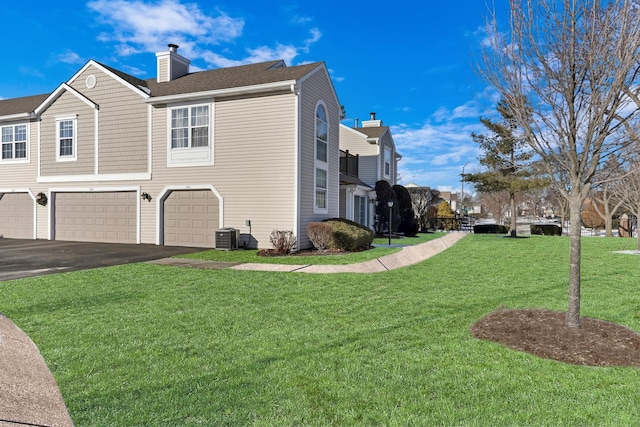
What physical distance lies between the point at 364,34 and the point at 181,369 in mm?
15183

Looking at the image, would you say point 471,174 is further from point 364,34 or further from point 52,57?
point 52,57

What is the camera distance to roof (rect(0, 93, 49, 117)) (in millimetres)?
18061

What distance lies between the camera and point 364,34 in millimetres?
15461

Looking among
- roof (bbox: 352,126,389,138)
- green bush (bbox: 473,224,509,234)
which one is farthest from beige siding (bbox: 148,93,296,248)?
green bush (bbox: 473,224,509,234)

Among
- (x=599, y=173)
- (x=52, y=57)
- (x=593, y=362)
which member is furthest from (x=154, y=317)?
(x=52, y=57)

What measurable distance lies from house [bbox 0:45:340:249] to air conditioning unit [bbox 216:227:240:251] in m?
0.40

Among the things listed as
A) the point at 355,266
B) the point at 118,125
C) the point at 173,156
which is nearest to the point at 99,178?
the point at 118,125

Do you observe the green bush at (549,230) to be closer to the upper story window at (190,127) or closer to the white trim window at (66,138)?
the upper story window at (190,127)

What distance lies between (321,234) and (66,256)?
8177 mm

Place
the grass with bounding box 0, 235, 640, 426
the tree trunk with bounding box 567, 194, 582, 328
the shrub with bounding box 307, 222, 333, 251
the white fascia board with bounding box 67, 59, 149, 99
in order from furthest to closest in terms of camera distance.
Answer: the white fascia board with bounding box 67, 59, 149, 99
the shrub with bounding box 307, 222, 333, 251
the tree trunk with bounding box 567, 194, 582, 328
the grass with bounding box 0, 235, 640, 426

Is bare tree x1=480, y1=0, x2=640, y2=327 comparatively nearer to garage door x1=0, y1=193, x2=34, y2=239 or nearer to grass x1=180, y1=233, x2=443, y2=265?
grass x1=180, y1=233, x2=443, y2=265

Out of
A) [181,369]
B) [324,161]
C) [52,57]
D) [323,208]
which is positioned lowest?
[181,369]

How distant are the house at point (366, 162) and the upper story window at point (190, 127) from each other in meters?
9.11

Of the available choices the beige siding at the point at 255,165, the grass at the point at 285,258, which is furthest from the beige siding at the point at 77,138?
the grass at the point at 285,258
